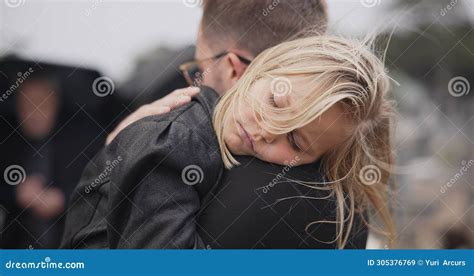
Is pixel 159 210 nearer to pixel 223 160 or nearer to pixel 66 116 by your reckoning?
pixel 223 160

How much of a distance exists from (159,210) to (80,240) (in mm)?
446

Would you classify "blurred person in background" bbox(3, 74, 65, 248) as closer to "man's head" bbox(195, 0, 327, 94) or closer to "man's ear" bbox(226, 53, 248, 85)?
"man's head" bbox(195, 0, 327, 94)

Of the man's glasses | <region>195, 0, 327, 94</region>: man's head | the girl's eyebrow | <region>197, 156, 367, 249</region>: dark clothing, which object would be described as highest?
<region>195, 0, 327, 94</region>: man's head

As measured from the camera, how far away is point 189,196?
1610mm

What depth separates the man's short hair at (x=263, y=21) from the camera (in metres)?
2.15

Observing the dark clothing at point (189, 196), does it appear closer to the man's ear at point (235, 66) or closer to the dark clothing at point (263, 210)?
→ the dark clothing at point (263, 210)

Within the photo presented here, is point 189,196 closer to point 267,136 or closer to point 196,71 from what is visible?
point 267,136

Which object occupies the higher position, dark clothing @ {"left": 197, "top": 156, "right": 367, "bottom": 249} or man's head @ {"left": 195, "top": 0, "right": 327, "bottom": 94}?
man's head @ {"left": 195, "top": 0, "right": 327, "bottom": 94}

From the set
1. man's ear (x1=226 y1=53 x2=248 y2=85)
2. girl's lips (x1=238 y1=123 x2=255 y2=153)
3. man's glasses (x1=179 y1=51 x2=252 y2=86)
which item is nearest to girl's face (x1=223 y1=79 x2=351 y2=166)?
girl's lips (x1=238 y1=123 x2=255 y2=153)

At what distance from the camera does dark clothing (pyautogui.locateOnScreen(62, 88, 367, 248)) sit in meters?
1.58

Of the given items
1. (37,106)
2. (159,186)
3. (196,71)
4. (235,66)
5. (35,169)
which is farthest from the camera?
(37,106)

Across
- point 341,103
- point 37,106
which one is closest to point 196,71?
point 341,103

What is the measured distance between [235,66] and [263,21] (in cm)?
23

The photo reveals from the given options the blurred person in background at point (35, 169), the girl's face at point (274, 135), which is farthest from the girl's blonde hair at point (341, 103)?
the blurred person in background at point (35, 169)
